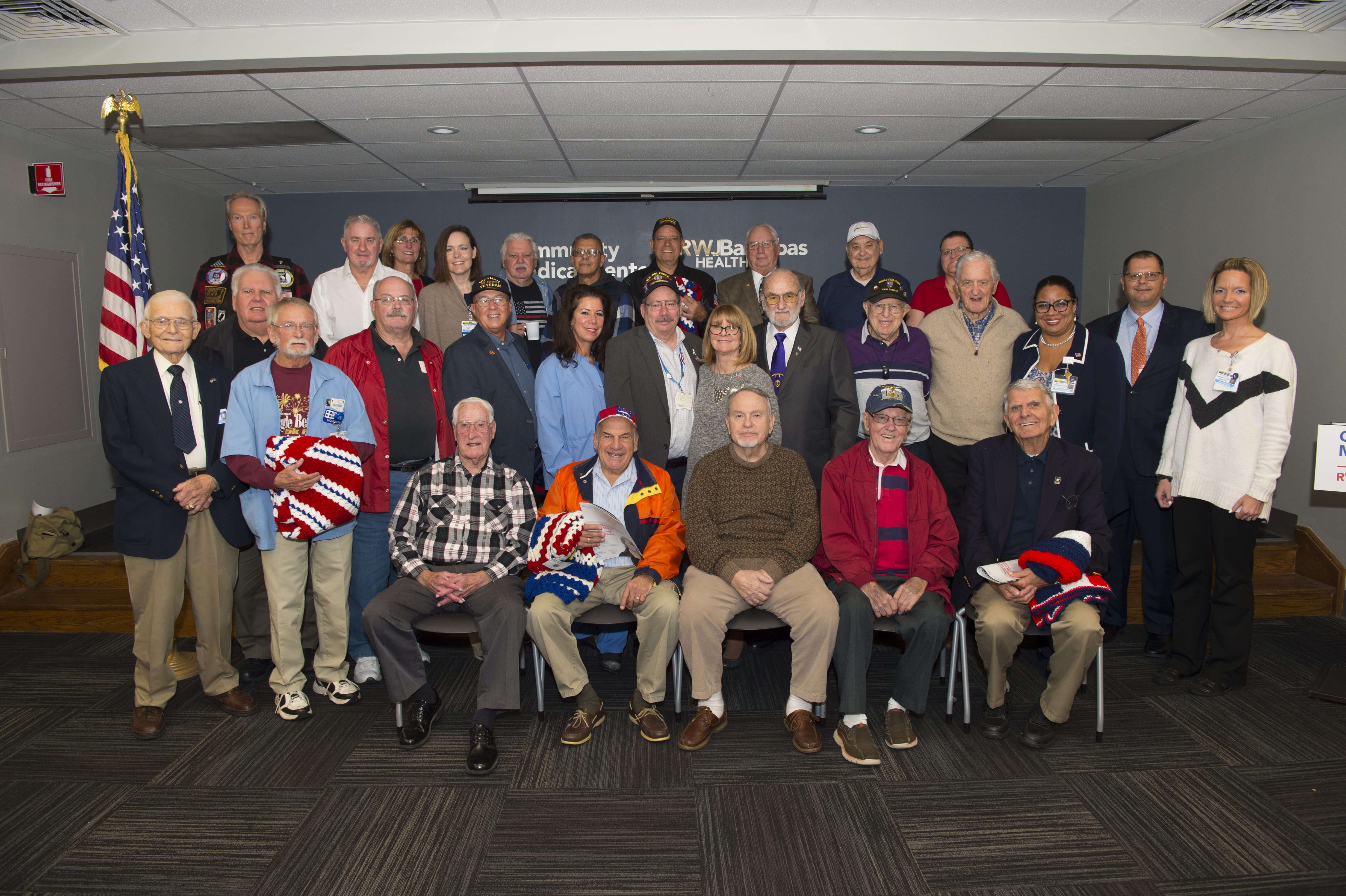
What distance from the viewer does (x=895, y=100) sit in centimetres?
439

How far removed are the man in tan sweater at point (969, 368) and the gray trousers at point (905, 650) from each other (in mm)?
791

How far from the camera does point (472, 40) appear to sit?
356cm

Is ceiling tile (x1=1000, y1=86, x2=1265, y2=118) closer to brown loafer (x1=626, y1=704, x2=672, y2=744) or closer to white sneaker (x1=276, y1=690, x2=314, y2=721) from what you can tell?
brown loafer (x1=626, y1=704, x2=672, y2=744)

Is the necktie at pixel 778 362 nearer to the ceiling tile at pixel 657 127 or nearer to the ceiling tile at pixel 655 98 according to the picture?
the ceiling tile at pixel 655 98

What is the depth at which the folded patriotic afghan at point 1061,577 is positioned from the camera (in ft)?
9.17

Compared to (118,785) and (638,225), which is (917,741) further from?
(638,225)

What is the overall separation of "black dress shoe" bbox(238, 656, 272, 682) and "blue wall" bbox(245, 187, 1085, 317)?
492cm

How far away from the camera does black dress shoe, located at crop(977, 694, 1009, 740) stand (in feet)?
9.48

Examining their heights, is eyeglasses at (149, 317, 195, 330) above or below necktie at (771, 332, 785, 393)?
above

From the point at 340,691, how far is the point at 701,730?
1.58m

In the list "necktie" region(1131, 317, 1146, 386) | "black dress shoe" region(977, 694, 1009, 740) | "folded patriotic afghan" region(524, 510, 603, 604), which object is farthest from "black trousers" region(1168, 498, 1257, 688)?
"folded patriotic afghan" region(524, 510, 603, 604)

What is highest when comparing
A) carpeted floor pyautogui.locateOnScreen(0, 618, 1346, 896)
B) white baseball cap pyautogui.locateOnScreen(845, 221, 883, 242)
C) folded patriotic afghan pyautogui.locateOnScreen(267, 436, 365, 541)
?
white baseball cap pyautogui.locateOnScreen(845, 221, 883, 242)

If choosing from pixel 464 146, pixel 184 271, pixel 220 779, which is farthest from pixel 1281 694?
pixel 184 271

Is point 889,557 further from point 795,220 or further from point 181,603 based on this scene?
point 795,220
